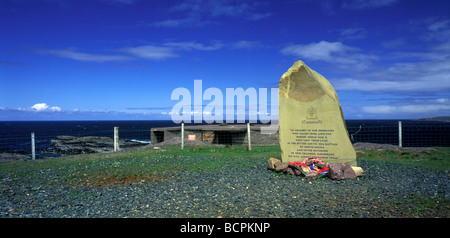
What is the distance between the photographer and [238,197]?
682 centimetres

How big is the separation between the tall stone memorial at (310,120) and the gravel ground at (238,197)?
1.24 meters

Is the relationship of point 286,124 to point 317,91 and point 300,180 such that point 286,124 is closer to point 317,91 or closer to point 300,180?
point 317,91

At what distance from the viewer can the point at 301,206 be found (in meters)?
6.12

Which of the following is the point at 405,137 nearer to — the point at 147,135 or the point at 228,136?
the point at 228,136

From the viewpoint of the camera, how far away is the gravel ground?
5.82 metres

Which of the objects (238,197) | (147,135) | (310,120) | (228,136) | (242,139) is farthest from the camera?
(147,135)

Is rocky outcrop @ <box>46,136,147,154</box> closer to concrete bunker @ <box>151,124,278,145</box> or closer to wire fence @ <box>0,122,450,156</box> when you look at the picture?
wire fence @ <box>0,122,450,156</box>

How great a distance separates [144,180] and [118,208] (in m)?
2.54

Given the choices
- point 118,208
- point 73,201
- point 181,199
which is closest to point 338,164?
point 181,199

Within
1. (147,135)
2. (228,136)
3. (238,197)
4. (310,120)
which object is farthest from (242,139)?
(147,135)

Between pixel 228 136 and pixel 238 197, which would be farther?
pixel 228 136

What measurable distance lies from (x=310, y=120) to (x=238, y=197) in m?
4.60

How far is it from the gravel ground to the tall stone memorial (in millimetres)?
1244

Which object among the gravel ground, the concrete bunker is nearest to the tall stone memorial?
the gravel ground
